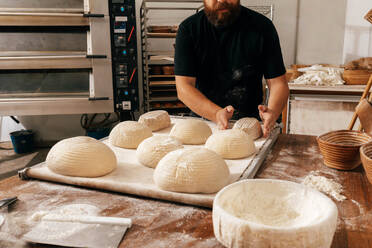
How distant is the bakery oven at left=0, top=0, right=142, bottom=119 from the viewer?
2.63 metres

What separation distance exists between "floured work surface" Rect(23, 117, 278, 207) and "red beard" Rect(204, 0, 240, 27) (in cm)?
89

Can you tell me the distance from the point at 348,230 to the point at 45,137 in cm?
393

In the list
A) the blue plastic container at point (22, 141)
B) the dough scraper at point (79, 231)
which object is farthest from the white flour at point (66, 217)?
the blue plastic container at point (22, 141)

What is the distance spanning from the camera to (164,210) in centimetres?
86

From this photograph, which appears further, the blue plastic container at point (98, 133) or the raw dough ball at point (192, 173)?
the blue plastic container at point (98, 133)

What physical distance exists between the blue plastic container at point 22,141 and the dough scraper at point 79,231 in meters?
3.29

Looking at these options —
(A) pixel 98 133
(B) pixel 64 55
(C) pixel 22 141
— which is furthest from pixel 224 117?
(C) pixel 22 141

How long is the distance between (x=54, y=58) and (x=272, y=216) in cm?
249

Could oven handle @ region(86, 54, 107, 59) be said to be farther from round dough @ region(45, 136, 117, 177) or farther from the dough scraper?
the dough scraper

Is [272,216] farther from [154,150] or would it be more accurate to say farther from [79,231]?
[154,150]

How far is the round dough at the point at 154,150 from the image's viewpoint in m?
1.16

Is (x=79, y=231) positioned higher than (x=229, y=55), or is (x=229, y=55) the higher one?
(x=229, y=55)

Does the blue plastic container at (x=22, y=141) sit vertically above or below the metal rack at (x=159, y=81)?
below

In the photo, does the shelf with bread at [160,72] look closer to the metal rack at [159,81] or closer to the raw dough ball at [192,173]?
the metal rack at [159,81]
